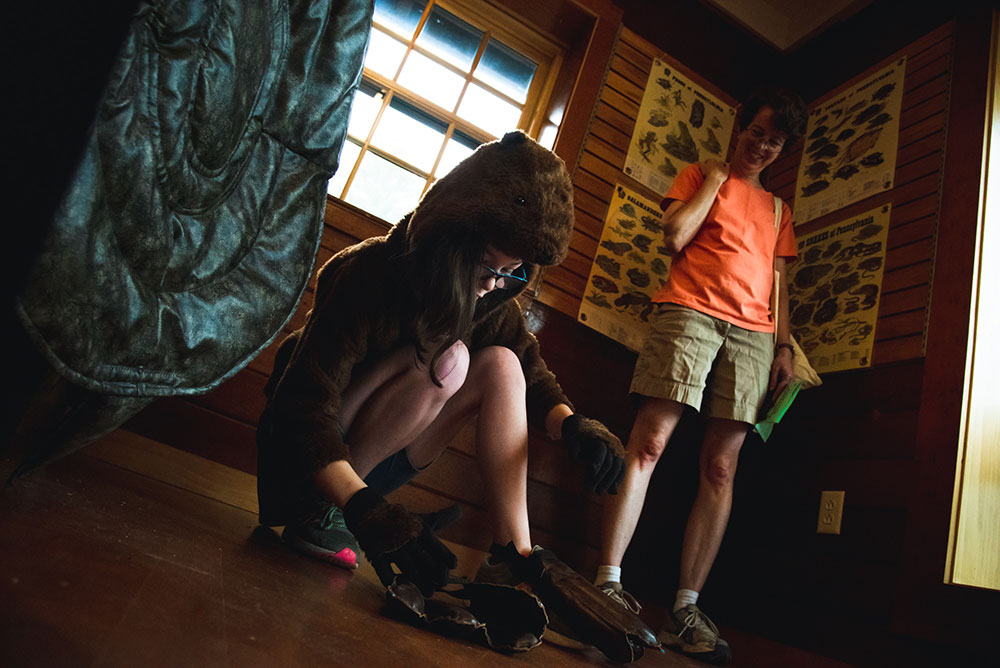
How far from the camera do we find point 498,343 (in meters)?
1.37

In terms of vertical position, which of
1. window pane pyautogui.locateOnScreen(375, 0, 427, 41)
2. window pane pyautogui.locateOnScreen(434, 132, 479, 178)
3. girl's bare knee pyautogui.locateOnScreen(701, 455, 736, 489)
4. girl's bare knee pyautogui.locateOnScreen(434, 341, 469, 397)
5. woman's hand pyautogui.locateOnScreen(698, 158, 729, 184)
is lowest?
girl's bare knee pyautogui.locateOnScreen(434, 341, 469, 397)

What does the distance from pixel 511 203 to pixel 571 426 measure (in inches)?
16.3

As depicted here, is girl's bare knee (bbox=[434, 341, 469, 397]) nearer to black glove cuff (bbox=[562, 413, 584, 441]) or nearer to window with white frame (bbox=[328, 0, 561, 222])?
black glove cuff (bbox=[562, 413, 584, 441])

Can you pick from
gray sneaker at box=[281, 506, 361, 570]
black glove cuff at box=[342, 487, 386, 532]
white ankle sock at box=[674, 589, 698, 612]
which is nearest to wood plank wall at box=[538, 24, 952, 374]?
white ankle sock at box=[674, 589, 698, 612]

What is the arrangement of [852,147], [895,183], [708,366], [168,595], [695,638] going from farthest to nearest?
[852,147]
[895,183]
[708,366]
[695,638]
[168,595]

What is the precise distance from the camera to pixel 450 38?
278 cm

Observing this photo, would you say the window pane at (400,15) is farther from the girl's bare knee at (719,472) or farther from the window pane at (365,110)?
the girl's bare knee at (719,472)

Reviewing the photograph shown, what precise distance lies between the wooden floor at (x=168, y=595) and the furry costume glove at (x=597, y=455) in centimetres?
27

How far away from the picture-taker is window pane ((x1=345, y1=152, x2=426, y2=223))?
97.3 inches

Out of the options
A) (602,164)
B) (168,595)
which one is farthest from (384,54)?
(168,595)

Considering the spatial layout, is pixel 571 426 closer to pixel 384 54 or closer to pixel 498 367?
pixel 498 367

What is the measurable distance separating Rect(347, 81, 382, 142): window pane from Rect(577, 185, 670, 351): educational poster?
101 cm

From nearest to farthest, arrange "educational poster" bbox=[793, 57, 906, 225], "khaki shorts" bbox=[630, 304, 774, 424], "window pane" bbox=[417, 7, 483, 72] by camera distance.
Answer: "khaki shorts" bbox=[630, 304, 774, 424]
"educational poster" bbox=[793, 57, 906, 225]
"window pane" bbox=[417, 7, 483, 72]


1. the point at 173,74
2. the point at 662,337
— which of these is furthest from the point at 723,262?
the point at 173,74
